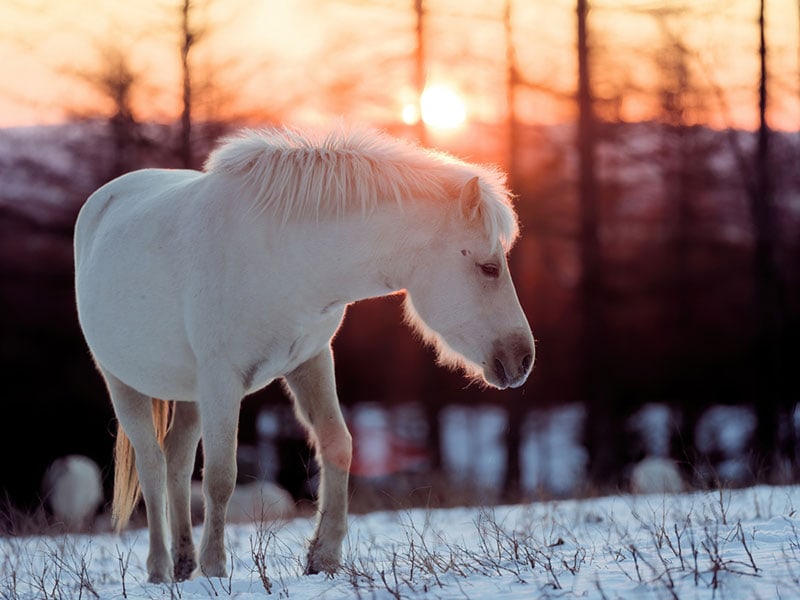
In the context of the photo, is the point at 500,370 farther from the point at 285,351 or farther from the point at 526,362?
the point at 285,351

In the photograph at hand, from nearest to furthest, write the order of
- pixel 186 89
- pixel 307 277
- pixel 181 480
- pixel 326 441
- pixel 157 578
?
1. pixel 307 277
2. pixel 326 441
3. pixel 157 578
4. pixel 181 480
5. pixel 186 89

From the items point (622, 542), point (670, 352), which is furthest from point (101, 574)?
point (670, 352)

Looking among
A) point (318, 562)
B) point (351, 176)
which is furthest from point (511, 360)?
point (318, 562)

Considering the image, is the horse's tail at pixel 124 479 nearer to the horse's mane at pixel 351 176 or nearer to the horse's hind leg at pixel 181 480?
the horse's hind leg at pixel 181 480

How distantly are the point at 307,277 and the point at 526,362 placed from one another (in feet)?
3.96

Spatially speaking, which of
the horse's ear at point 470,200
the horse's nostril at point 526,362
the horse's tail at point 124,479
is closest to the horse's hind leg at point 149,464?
the horse's tail at point 124,479

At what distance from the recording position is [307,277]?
475 centimetres

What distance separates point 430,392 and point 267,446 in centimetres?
374

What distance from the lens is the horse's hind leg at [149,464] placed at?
552cm

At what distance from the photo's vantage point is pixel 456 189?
468cm

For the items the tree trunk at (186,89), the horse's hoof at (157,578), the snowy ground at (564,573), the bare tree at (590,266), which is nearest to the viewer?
the snowy ground at (564,573)

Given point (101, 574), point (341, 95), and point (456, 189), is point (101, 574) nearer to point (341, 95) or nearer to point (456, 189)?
point (456, 189)

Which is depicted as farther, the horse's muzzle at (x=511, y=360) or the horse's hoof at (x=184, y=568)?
the horse's hoof at (x=184, y=568)

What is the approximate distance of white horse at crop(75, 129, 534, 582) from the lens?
4.59 meters
